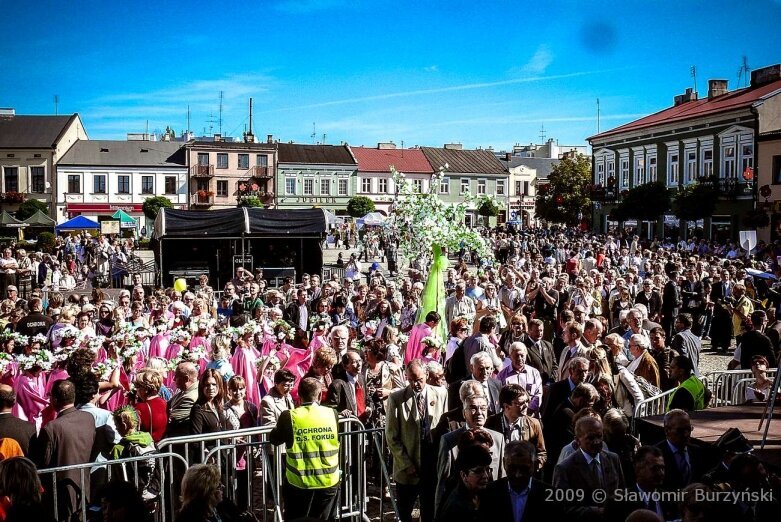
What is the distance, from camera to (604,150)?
52812 mm

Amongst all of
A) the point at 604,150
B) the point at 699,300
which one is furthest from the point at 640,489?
the point at 604,150

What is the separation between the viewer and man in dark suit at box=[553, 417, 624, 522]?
4.61m

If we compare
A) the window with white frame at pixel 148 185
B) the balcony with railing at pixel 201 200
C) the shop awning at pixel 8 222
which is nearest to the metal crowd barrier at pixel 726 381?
the shop awning at pixel 8 222

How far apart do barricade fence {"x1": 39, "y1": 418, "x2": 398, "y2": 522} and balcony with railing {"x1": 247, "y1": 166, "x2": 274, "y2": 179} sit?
54.8 m

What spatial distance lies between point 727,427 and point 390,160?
60.3 meters

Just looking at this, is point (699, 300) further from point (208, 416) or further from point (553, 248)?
point (553, 248)

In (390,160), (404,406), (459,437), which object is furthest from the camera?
(390,160)

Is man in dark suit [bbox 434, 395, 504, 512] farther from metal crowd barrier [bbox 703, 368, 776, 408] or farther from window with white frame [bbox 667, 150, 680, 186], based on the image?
window with white frame [bbox 667, 150, 680, 186]

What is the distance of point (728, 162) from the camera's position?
39.2 meters

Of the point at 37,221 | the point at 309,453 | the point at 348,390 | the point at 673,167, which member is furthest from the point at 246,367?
the point at 673,167

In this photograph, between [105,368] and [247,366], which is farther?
[247,366]

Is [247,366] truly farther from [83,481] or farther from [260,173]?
[260,173]

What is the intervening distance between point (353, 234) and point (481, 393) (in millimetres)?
41628

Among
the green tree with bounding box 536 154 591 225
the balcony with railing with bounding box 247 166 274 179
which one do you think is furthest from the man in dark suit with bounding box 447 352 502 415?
the balcony with railing with bounding box 247 166 274 179
